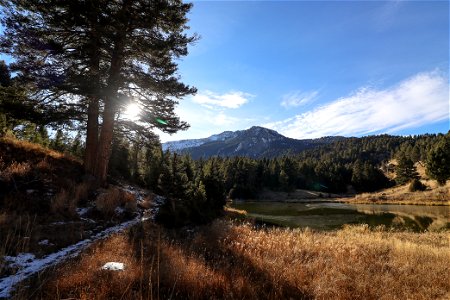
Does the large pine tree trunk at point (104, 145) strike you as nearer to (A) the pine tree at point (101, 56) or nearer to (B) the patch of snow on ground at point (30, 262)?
Answer: (A) the pine tree at point (101, 56)

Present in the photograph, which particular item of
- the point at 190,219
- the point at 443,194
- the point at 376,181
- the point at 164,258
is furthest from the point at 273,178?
the point at 164,258

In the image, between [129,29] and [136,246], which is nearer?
[136,246]

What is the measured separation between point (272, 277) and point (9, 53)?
46.0 ft

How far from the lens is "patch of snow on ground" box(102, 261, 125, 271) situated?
4.66 m

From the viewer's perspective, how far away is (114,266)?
15.7 feet

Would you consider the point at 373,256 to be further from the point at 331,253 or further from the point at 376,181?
the point at 376,181

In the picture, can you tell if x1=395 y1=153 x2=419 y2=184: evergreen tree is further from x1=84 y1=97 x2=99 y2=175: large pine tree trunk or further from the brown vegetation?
x1=84 y1=97 x2=99 y2=175: large pine tree trunk

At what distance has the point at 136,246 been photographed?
6.75m

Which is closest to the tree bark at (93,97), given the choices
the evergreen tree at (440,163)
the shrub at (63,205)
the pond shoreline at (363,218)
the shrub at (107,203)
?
the shrub at (107,203)

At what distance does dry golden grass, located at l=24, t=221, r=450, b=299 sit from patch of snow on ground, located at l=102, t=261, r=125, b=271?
127 mm

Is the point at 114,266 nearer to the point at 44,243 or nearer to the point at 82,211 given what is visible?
the point at 44,243

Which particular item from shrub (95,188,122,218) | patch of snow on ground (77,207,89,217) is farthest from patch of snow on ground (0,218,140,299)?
shrub (95,188,122,218)

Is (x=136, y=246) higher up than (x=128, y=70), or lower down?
lower down

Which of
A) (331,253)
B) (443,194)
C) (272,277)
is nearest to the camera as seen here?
(272,277)
